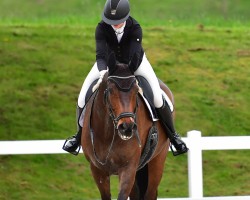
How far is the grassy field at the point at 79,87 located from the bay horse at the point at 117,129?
201 inches

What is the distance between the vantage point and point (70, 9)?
3384cm

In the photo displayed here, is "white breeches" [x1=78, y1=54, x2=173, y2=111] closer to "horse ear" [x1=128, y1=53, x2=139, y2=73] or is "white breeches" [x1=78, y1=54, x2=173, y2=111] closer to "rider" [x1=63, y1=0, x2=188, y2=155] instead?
"rider" [x1=63, y1=0, x2=188, y2=155]

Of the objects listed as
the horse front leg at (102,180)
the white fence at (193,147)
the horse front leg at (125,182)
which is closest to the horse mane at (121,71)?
the horse front leg at (125,182)

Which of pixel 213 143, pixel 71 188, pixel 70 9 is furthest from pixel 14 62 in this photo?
pixel 70 9

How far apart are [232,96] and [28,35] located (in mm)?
5442

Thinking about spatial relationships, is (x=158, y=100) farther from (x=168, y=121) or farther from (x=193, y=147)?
(x=193, y=147)

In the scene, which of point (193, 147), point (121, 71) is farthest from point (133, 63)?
point (193, 147)

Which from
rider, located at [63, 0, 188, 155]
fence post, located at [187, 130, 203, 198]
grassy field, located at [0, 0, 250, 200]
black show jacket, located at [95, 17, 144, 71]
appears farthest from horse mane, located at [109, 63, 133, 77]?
grassy field, located at [0, 0, 250, 200]

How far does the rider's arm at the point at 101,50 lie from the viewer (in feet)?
27.9

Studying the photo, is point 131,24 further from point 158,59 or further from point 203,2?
point 203,2

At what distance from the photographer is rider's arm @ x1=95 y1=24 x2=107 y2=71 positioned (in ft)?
27.9

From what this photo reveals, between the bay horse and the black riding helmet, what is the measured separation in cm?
62

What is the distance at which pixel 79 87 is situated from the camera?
17.5 m

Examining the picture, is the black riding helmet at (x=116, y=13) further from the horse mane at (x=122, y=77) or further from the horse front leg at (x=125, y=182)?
the horse front leg at (x=125, y=182)
